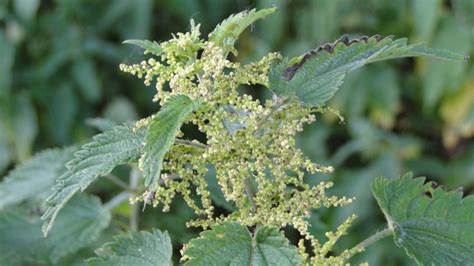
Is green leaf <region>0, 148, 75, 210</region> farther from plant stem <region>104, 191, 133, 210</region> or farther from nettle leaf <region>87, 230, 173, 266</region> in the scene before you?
nettle leaf <region>87, 230, 173, 266</region>

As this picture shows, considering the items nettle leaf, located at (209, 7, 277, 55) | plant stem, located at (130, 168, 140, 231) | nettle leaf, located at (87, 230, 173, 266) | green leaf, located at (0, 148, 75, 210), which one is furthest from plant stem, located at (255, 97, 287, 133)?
green leaf, located at (0, 148, 75, 210)

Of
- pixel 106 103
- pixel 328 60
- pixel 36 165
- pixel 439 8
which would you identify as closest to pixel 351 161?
pixel 439 8

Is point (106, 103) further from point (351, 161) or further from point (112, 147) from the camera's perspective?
point (112, 147)

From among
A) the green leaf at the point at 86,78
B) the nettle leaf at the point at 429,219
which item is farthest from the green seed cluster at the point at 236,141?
the green leaf at the point at 86,78

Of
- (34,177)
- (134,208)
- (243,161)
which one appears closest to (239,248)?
(243,161)

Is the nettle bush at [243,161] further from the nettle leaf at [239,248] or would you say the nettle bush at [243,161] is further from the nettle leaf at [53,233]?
the nettle leaf at [53,233]

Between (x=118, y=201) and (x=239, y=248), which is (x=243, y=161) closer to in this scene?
(x=239, y=248)
